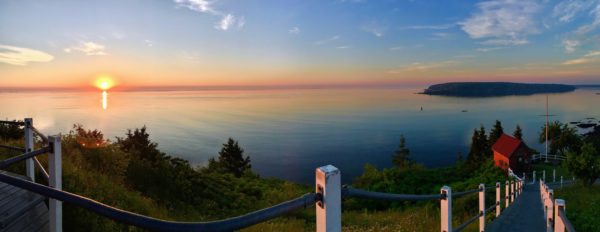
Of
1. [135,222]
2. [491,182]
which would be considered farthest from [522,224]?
[491,182]

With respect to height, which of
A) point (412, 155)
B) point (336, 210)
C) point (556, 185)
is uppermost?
point (336, 210)

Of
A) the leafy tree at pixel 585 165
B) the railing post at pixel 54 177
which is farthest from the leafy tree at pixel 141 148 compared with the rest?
the leafy tree at pixel 585 165

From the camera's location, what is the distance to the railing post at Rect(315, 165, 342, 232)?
1896 mm

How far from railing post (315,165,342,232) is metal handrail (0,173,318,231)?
0.33 feet

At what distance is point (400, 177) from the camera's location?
33500 mm

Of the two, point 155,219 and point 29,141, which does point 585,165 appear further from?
point 155,219

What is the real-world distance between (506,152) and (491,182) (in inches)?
589

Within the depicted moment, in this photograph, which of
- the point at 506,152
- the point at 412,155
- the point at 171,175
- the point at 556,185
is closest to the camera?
the point at 171,175

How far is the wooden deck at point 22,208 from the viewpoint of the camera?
4521 mm

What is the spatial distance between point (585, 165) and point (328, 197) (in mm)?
32550

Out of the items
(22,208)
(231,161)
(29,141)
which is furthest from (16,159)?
(231,161)

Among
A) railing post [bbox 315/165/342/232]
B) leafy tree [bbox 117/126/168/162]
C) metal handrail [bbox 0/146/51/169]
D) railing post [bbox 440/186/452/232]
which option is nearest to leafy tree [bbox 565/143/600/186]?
railing post [bbox 440/186/452/232]

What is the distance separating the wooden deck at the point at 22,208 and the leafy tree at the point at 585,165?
3269 cm

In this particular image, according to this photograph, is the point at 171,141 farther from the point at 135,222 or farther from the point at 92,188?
the point at 135,222
